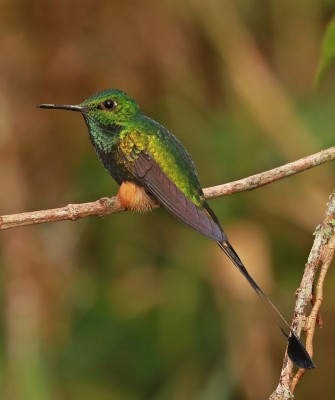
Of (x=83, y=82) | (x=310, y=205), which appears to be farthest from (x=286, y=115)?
(x=83, y=82)

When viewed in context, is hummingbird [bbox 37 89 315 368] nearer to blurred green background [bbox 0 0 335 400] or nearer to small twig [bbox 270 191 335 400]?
small twig [bbox 270 191 335 400]

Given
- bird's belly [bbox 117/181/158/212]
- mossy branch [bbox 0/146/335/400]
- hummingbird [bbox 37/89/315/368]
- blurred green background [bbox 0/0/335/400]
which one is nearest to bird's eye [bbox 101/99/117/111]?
hummingbird [bbox 37/89/315/368]

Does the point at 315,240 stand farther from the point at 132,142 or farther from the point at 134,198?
the point at 132,142

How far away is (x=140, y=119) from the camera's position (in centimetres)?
297

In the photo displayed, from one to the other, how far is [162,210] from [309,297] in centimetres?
274

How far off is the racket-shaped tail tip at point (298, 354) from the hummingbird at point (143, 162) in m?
0.56

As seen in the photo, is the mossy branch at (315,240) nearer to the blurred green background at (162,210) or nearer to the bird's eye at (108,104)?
the bird's eye at (108,104)

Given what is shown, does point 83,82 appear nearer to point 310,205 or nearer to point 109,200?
point 310,205

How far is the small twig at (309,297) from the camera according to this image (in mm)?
1771

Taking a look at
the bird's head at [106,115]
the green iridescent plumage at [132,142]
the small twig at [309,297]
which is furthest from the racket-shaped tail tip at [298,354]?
the bird's head at [106,115]

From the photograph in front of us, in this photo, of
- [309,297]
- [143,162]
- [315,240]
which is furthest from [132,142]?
[309,297]

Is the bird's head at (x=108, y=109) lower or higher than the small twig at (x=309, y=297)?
higher

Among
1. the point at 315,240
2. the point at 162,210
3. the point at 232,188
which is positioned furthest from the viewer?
the point at 162,210

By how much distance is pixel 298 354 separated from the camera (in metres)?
1.85
